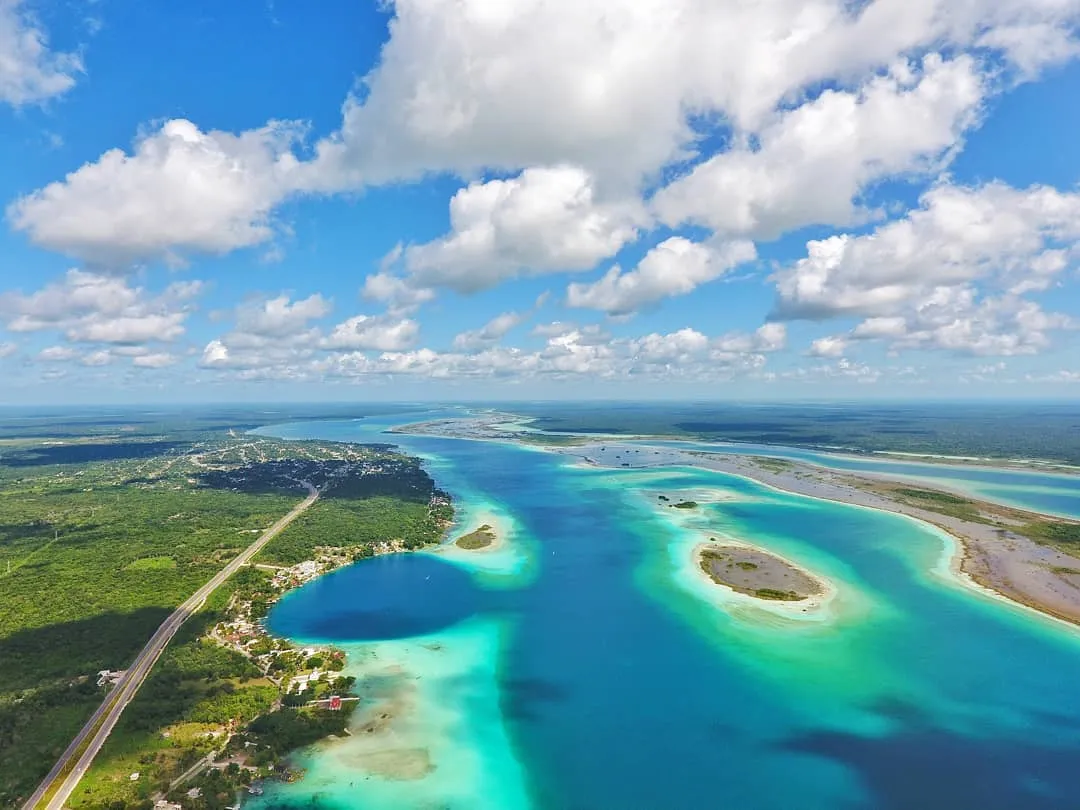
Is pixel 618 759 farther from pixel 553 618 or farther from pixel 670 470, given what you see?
pixel 670 470

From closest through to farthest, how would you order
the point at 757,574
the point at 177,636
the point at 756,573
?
the point at 177,636 → the point at 757,574 → the point at 756,573

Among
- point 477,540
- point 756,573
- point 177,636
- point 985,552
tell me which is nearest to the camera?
point 177,636

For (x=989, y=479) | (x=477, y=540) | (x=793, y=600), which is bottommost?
(x=477, y=540)

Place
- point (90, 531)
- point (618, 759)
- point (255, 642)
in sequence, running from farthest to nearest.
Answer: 1. point (90, 531)
2. point (255, 642)
3. point (618, 759)

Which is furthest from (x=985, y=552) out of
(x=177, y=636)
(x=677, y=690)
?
(x=177, y=636)

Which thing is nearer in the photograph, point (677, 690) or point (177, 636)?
point (677, 690)

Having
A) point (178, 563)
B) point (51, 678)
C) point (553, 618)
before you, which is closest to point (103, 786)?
point (51, 678)

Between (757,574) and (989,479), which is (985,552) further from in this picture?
(989,479)
